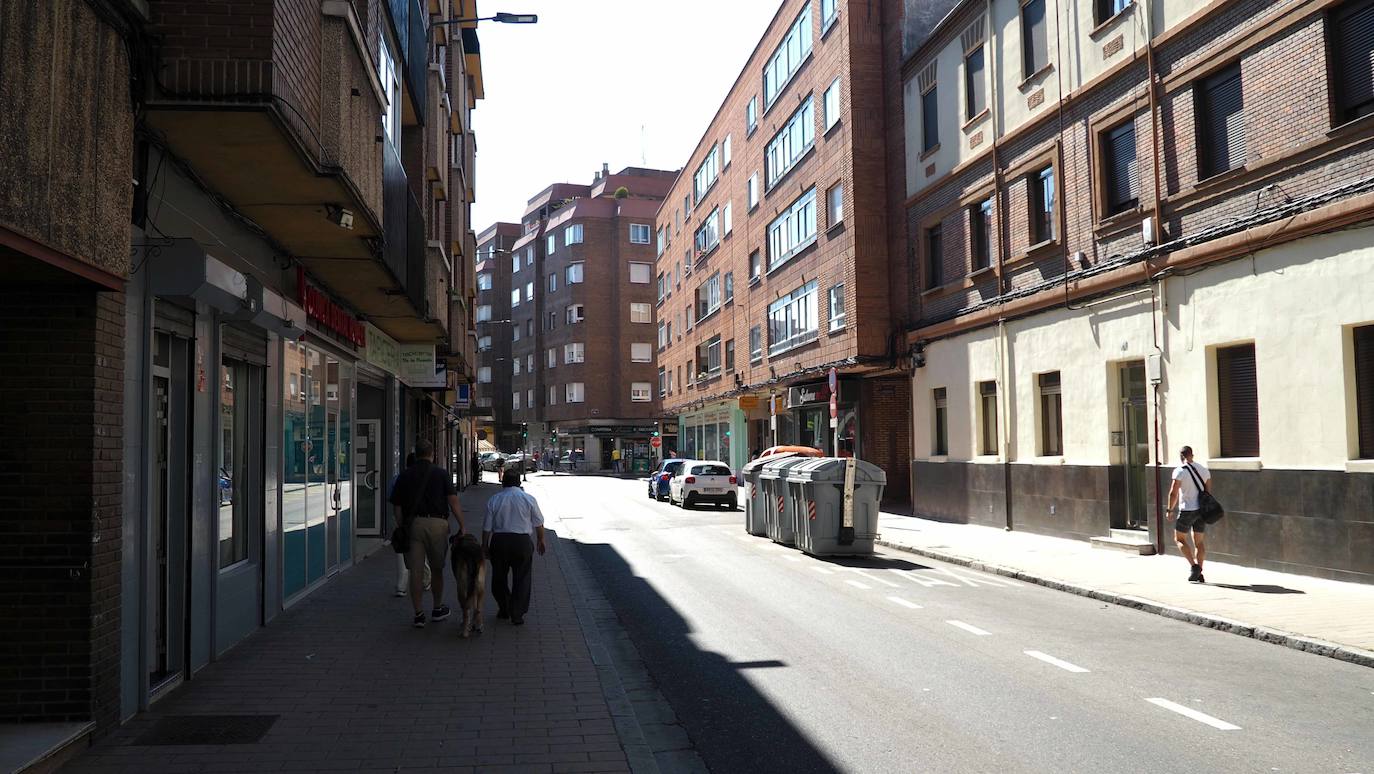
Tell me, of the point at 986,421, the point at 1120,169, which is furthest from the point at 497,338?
the point at 1120,169

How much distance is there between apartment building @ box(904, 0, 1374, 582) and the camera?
40.8ft

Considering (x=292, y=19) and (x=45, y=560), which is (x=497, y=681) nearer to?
(x=45, y=560)

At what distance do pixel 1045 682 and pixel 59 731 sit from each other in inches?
245

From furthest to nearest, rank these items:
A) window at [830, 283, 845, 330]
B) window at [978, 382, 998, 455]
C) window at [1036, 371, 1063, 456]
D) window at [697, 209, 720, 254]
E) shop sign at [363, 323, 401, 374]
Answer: window at [697, 209, 720, 254] → window at [830, 283, 845, 330] → window at [978, 382, 998, 455] → window at [1036, 371, 1063, 456] → shop sign at [363, 323, 401, 374]

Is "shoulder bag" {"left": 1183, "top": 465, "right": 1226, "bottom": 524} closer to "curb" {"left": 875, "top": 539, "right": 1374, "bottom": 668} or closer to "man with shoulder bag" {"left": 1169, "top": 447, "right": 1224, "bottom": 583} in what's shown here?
"man with shoulder bag" {"left": 1169, "top": 447, "right": 1224, "bottom": 583}

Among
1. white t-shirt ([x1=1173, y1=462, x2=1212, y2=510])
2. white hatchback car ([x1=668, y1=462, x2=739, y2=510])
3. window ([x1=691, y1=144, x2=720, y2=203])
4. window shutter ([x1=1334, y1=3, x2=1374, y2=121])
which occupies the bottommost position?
white hatchback car ([x1=668, y1=462, x2=739, y2=510])

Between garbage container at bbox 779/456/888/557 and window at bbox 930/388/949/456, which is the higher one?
window at bbox 930/388/949/456

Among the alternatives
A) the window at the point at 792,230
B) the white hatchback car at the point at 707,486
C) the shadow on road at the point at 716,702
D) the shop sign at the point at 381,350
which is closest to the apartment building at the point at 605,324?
the window at the point at 792,230

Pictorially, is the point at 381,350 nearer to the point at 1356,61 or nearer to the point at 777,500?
the point at 777,500

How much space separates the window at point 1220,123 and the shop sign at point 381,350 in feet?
40.3

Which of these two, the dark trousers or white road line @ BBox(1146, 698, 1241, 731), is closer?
white road line @ BBox(1146, 698, 1241, 731)

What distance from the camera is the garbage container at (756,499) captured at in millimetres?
20047

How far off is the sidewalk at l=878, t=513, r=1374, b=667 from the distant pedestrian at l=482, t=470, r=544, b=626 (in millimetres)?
6404

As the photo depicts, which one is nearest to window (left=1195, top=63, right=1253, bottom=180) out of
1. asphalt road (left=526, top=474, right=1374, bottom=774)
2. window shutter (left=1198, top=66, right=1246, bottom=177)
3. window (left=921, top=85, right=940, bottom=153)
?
window shutter (left=1198, top=66, right=1246, bottom=177)
